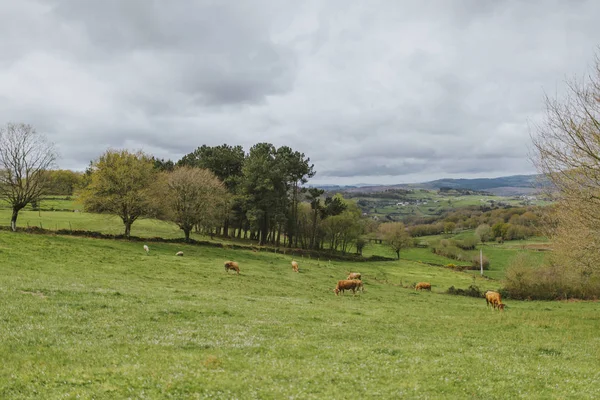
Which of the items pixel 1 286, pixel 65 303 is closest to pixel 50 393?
pixel 65 303

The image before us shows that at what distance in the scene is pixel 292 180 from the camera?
275 ft

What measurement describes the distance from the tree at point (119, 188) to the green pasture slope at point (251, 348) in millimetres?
23975

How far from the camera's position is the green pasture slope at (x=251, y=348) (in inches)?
376

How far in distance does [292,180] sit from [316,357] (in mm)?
71920

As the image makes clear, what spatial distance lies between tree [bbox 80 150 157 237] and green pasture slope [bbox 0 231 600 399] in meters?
24.0

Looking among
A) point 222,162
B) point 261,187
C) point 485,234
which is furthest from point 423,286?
point 485,234

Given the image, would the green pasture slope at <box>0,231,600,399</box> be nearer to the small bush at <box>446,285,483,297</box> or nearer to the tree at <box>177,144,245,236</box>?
the small bush at <box>446,285,483,297</box>

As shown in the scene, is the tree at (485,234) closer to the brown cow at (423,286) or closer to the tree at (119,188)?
the brown cow at (423,286)

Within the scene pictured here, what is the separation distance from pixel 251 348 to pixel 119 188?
45.9 metres

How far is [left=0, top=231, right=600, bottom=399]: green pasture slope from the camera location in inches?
376

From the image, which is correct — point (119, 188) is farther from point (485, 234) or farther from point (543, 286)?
point (485, 234)

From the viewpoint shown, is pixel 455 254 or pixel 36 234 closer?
pixel 36 234

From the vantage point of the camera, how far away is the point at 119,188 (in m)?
51.2

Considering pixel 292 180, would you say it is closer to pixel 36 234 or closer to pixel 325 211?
pixel 325 211
